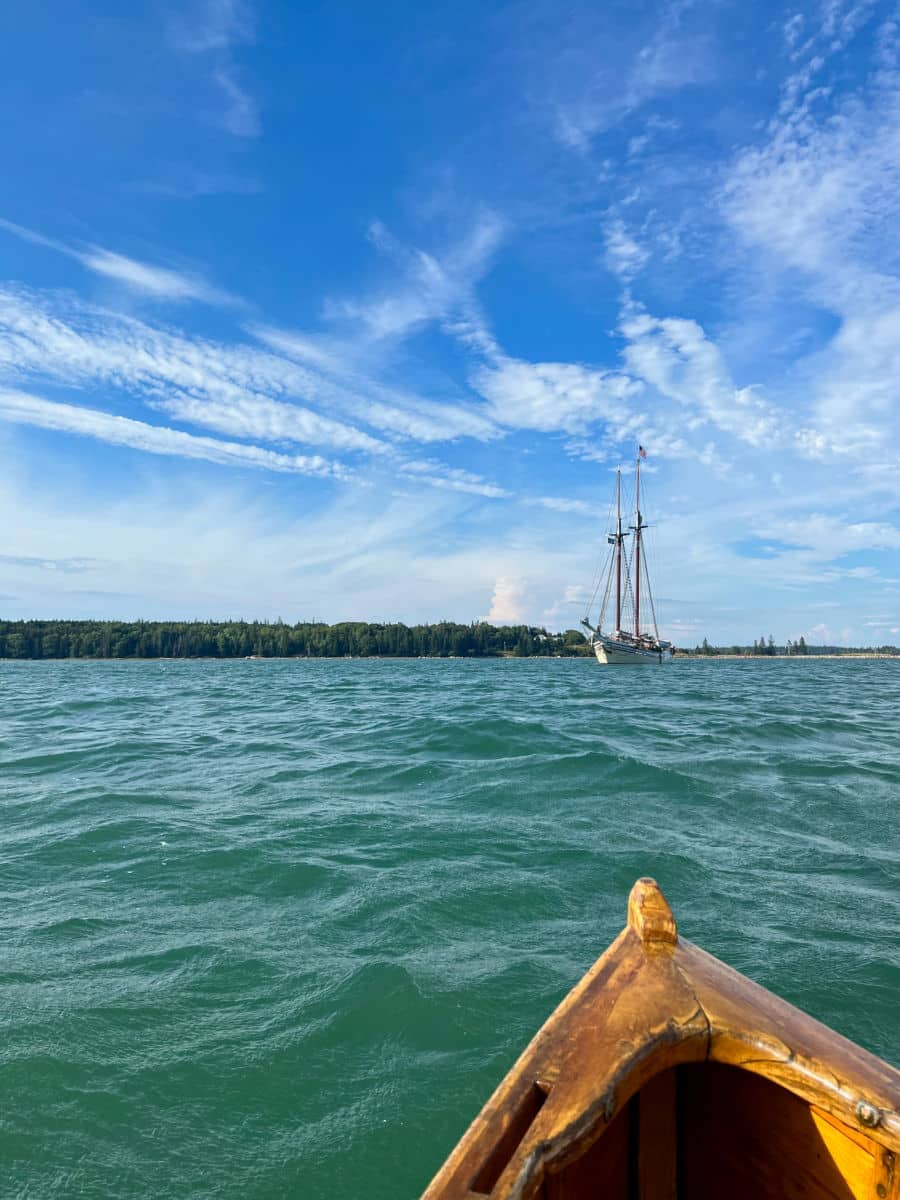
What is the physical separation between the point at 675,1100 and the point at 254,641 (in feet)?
589

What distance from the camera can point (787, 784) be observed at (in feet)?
45.4

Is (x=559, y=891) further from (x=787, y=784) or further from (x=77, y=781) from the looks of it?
(x=77, y=781)

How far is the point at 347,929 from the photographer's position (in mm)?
7102

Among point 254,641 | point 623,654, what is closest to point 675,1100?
point 623,654

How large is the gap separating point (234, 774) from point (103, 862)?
574cm

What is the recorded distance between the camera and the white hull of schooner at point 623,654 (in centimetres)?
9912

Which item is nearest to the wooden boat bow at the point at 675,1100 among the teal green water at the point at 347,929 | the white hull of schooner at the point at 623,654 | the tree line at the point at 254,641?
the teal green water at the point at 347,929

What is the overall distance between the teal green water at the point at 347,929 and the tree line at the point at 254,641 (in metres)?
162

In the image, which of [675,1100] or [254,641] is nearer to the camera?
[675,1100]

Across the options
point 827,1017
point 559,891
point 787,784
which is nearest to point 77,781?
point 559,891

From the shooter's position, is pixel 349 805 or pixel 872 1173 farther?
pixel 349 805

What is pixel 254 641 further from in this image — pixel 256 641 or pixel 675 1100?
pixel 675 1100

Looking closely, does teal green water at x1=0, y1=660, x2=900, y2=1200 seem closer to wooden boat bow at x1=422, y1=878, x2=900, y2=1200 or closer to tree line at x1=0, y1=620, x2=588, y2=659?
wooden boat bow at x1=422, y1=878, x2=900, y2=1200

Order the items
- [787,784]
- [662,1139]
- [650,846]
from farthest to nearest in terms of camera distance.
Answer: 1. [787,784]
2. [650,846]
3. [662,1139]
